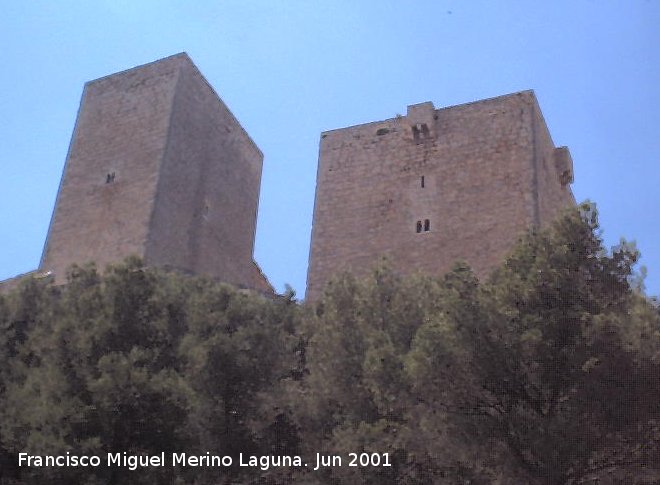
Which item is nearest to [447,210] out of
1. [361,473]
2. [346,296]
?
[346,296]

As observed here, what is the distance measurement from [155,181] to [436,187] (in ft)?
17.2

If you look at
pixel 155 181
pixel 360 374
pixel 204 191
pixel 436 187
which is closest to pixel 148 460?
pixel 360 374

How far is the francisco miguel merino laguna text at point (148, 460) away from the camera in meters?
8.22

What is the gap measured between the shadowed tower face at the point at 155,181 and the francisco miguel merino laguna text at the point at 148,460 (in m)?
6.78

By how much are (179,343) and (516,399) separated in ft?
13.3

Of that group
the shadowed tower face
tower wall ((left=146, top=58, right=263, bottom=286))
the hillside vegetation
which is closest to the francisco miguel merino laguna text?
the hillside vegetation

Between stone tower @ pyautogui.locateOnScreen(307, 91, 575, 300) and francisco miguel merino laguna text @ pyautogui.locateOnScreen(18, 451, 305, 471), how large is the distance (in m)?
5.56

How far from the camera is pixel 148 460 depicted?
8508 millimetres

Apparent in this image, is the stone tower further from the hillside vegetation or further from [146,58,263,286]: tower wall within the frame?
the hillside vegetation

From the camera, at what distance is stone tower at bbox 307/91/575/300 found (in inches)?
550

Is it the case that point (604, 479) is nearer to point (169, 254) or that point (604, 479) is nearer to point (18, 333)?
point (18, 333)

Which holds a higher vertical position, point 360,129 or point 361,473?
point 360,129

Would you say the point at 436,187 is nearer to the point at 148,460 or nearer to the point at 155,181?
the point at 155,181

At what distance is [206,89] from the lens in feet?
59.2
